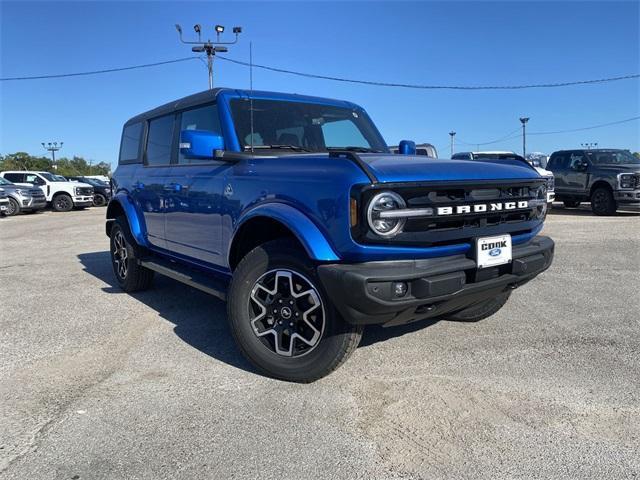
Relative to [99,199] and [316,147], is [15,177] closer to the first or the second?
[99,199]

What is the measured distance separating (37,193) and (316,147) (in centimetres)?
1899

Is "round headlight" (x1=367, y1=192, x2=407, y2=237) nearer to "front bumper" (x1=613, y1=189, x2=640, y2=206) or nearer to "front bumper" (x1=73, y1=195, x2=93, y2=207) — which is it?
"front bumper" (x1=613, y1=189, x2=640, y2=206)

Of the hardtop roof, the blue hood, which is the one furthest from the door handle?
the blue hood

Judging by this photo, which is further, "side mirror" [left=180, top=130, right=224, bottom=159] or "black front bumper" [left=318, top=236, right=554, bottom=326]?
"side mirror" [left=180, top=130, right=224, bottom=159]

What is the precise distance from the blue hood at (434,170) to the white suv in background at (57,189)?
832 inches

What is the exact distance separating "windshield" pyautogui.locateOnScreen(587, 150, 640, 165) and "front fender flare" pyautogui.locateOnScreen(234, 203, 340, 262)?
14.3m

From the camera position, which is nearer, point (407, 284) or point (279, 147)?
point (407, 284)

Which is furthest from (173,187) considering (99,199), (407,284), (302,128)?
(99,199)

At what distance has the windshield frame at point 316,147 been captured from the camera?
3967 millimetres

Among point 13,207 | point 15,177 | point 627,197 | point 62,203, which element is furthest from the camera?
point 62,203

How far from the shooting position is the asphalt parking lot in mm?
2426

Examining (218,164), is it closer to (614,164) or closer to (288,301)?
(288,301)

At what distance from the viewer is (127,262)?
18.8 ft

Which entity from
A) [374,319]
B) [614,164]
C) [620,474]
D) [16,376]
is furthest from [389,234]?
[614,164]
